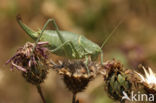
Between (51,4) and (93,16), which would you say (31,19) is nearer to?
(51,4)

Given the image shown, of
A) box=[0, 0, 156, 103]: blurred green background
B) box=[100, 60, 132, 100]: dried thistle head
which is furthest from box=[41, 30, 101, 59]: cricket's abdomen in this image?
box=[0, 0, 156, 103]: blurred green background

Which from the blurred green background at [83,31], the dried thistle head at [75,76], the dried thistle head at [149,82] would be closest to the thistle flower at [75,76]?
the dried thistle head at [75,76]

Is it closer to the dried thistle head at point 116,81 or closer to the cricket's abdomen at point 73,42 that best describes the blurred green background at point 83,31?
the cricket's abdomen at point 73,42

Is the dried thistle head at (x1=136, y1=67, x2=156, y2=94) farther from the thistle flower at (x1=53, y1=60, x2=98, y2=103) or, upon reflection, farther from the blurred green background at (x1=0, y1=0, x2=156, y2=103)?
the blurred green background at (x1=0, y1=0, x2=156, y2=103)

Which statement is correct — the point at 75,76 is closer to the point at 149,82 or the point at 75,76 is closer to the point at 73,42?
the point at 73,42

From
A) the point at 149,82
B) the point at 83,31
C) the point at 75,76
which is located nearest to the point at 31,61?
the point at 75,76

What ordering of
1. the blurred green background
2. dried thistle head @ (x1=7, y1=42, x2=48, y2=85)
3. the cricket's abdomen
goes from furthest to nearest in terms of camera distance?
the blurred green background, the cricket's abdomen, dried thistle head @ (x1=7, y1=42, x2=48, y2=85)

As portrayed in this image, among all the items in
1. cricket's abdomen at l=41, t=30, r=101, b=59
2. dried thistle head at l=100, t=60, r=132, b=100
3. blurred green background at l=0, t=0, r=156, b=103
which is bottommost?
dried thistle head at l=100, t=60, r=132, b=100

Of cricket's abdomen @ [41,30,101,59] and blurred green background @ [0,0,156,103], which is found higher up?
blurred green background @ [0,0,156,103]
